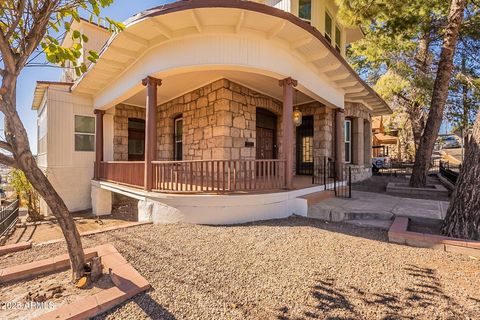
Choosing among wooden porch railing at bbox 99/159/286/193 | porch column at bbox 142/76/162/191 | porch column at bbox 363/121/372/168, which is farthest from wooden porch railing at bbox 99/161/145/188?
porch column at bbox 363/121/372/168

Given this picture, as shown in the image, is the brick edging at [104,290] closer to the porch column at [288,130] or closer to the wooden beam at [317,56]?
the porch column at [288,130]

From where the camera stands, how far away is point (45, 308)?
6.31 feet

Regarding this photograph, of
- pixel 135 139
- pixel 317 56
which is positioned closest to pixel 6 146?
pixel 317 56

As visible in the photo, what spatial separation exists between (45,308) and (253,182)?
3640 millimetres

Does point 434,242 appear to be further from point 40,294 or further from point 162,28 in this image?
point 162,28

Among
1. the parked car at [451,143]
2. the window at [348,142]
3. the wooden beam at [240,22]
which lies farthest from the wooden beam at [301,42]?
the parked car at [451,143]

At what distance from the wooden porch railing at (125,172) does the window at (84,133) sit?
1015 mm

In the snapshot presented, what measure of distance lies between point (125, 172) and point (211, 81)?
3421 mm

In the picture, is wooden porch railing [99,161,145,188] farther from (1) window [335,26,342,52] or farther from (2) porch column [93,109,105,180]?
(1) window [335,26,342,52]

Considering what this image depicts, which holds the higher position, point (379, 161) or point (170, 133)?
point (170, 133)

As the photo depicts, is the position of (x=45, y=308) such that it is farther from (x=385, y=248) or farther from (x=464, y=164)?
(x=464, y=164)

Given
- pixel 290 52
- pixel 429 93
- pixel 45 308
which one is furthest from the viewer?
pixel 429 93

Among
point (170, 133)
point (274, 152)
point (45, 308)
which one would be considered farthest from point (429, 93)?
point (45, 308)

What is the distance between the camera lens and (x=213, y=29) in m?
4.50
